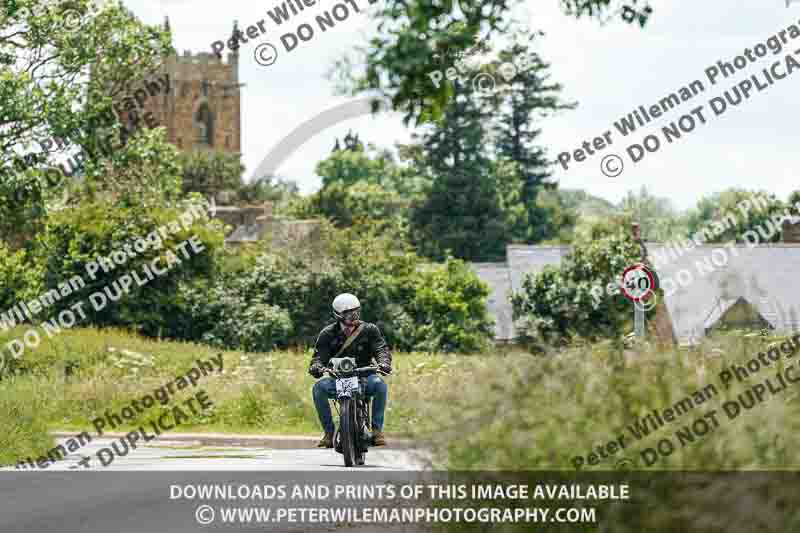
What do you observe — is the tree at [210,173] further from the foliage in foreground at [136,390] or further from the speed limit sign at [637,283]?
the speed limit sign at [637,283]

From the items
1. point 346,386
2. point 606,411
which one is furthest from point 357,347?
point 606,411

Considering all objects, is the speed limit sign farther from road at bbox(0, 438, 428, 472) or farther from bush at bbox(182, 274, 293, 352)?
bush at bbox(182, 274, 293, 352)

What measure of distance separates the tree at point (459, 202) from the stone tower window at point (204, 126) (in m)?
75.7

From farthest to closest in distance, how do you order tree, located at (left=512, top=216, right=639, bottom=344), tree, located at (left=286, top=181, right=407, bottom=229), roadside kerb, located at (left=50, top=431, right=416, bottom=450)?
tree, located at (left=286, top=181, right=407, bottom=229), tree, located at (left=512, top=216, right=639, bottom=344), roadside kerb, located at (left=50, top=431, right=416, bottom=450)

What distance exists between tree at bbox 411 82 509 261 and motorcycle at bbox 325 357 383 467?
75.1 meters

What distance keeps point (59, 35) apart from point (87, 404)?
64.9 ft

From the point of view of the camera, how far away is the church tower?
161 metres

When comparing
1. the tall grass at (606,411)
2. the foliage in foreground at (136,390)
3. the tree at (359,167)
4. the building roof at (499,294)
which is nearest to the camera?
the tall grass at (606,411)

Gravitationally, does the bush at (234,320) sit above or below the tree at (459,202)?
below

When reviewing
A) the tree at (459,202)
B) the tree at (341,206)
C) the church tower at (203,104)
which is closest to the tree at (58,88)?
the tree at (459,202)

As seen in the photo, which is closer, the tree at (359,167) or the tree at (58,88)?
the tree at (58,88)

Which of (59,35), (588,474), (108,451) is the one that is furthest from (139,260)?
(588,474)

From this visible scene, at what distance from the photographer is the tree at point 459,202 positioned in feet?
297

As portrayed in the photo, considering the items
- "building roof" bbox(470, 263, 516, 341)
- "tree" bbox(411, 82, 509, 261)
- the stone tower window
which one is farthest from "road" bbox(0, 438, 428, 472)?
the stone tower window
